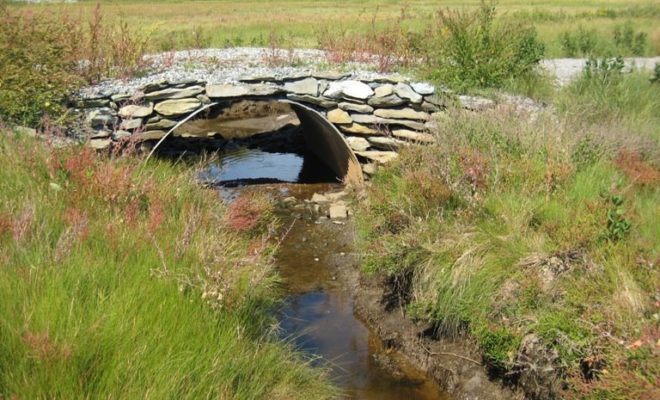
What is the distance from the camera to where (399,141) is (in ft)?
35.0

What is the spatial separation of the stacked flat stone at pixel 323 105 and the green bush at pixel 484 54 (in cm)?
62

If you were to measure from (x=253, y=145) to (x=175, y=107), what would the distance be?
5.80 m

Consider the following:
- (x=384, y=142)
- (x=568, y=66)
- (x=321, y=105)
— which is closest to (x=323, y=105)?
(x=321, y=105)

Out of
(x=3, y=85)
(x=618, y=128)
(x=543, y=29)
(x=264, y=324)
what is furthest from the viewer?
(x=543, y=29)

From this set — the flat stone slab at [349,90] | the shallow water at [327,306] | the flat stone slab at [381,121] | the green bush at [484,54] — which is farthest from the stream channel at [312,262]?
the green bush at [484,54]

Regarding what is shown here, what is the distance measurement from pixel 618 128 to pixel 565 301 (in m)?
3.84

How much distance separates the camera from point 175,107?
10250 millimetres

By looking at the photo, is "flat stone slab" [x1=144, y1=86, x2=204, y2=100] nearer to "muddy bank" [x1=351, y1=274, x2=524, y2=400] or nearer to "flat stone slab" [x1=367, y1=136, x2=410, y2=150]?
"flat stone slab" [x1=367, y1=136, x2=410, y2=150]

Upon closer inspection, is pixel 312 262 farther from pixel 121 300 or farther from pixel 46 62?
pixel 121 300

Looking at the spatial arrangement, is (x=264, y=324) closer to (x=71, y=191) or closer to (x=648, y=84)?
(x=71, y=191)

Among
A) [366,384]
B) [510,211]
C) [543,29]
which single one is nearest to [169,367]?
[366,384]

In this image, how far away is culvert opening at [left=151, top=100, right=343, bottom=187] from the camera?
13.6m

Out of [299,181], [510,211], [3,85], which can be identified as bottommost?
[299,181]

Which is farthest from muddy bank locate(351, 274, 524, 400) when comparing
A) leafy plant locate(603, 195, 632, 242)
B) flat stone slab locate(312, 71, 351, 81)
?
flat stone slab locate(312, 71, 351, 81)
